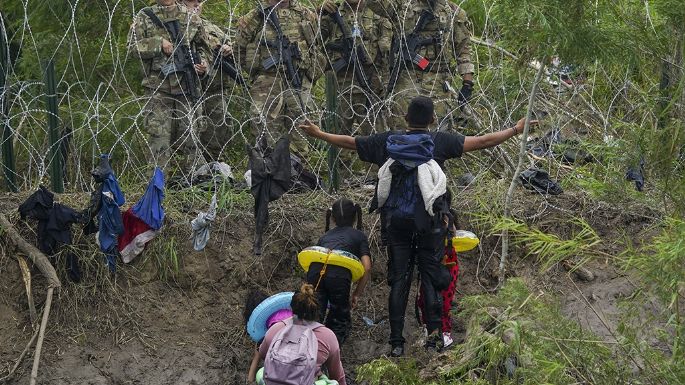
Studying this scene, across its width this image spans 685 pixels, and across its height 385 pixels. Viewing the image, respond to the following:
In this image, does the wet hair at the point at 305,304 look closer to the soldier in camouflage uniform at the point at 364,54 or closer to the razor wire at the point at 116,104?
the razor wire at the point at 116,104

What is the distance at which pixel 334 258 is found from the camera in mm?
7953

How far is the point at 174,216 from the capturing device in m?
8.82

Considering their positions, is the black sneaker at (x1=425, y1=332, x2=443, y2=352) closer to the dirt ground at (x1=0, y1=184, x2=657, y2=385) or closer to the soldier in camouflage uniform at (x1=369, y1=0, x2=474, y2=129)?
the dirt ground at (x1=0, y1=184, x2=657, y2=385)

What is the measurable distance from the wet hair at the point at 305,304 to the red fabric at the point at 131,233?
169 cm

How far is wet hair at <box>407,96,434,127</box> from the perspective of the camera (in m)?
7.80

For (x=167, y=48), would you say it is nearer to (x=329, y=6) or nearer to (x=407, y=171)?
(x=329, y=6)

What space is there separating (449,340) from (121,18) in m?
4.08

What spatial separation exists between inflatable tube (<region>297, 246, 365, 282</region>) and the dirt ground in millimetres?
598

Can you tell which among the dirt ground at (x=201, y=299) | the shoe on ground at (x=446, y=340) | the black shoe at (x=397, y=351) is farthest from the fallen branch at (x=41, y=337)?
the shoe on ground at (x=446, y=340)

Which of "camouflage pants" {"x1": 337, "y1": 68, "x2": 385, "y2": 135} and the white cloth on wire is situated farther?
"camouflage pants" {"x1": 337, "y1": 68, "x2": 385, "y2": 135}

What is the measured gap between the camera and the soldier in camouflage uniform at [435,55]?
9625 millimetres

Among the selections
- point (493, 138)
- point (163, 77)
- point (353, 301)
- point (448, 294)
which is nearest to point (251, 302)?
point (353, 301)

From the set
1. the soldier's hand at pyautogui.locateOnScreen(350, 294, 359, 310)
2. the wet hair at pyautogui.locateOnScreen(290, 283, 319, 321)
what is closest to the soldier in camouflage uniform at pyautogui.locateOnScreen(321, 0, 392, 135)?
the soldier's hand at pyautogui.locateOnScreen(350, 294, 359, 310)

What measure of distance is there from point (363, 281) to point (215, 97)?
6.95 ft
